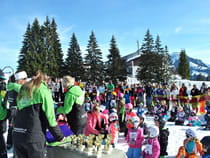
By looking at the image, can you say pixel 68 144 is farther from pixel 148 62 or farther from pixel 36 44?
pixel 36 44

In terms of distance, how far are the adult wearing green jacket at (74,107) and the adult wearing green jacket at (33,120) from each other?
141 centimetres

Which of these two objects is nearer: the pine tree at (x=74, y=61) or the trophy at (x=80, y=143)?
the trophy at (x=80, y=143)

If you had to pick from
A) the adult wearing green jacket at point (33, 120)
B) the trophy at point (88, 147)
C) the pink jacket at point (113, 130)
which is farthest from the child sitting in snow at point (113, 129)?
the adult wearing green jacket at point (33, 120)

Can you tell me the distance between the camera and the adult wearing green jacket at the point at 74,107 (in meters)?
3.96

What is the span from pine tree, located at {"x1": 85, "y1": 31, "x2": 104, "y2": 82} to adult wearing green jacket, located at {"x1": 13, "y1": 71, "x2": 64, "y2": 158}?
33474mm

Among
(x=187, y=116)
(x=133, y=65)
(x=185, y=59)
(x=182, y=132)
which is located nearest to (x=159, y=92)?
(x=187, y=116)

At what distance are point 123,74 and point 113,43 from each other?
17.4ft

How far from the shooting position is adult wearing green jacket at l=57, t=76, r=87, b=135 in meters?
3.96

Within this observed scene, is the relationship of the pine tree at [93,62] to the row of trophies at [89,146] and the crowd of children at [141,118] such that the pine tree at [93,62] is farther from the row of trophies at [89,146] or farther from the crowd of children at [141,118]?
the row of trophies at [89,146]

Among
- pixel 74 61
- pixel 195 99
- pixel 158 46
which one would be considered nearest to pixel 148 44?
pixel 158 46

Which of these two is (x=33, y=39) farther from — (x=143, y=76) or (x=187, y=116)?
(x=187, y=116)

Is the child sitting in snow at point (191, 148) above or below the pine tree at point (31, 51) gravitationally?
below

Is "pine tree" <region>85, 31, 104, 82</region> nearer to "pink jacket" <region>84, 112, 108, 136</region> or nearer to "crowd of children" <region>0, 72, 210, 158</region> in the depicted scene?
"crowd of children" <region>0, 72, 210, 158</region>

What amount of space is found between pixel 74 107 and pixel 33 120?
5.46ft
